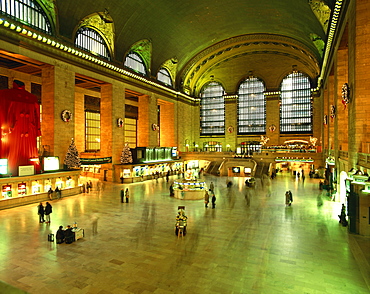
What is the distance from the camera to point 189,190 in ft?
60.2

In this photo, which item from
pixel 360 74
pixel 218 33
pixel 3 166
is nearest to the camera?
pixel 360 74

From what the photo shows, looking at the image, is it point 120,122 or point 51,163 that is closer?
point 51,163

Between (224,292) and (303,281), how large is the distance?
2.33m

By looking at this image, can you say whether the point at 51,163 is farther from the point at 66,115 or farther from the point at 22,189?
the point at 66,115

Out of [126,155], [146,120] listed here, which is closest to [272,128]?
[146,120]

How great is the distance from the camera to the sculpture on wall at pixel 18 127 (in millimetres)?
16891

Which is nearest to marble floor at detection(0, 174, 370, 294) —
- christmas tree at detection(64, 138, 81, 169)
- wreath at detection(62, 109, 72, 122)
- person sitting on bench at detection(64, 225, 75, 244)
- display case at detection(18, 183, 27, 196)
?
person sitting on bench at detection(64, 225, 75, 244)

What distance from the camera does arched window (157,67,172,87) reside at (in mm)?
38312

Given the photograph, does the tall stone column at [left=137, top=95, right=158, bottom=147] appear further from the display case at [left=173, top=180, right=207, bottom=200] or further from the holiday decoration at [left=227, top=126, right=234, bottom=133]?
the holiday decoration at [left=227, top=126, right=234, bottom=133]

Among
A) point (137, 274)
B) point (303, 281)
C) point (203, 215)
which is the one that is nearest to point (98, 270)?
point (137, 274)

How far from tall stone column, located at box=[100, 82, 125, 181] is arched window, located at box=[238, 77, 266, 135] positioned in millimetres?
26482

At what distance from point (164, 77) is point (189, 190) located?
25.5 meters

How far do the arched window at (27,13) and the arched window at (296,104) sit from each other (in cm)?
3704

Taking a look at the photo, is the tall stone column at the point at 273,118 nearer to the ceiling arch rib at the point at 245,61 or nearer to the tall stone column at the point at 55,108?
the ceiling arch rib at the point at 245,61
